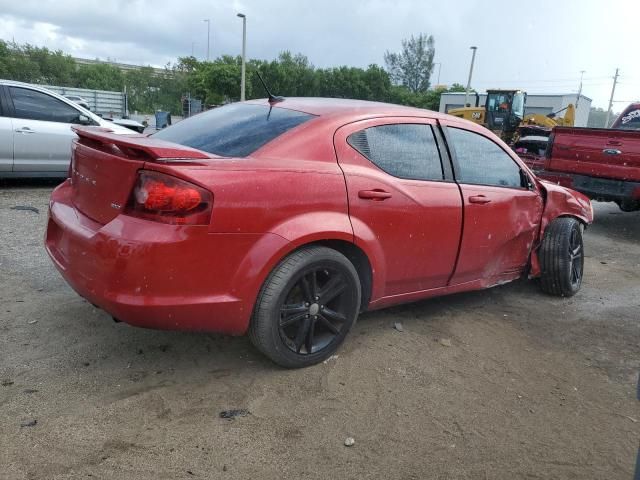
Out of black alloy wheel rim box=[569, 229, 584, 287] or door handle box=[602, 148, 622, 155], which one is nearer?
black alloy wheel rim box=[569, 229, 584, 287]

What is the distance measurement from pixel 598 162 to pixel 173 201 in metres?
6.80

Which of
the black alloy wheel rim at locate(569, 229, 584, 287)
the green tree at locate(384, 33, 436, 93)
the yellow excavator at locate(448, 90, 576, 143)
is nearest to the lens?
the black alloy wheel rim at locate(569, 229, 584, 287)

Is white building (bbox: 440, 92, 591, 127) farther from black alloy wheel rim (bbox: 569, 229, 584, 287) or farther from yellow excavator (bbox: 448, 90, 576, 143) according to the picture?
black alloy wheel rim (bbox: 569, 229, 584, 287)

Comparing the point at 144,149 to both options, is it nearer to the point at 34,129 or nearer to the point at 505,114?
the point at 34,129

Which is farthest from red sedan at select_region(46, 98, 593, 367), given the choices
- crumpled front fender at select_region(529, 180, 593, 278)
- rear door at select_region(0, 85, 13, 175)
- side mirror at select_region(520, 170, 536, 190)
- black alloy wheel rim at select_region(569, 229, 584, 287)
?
rear door at select_region(0, 85, 13, 175)

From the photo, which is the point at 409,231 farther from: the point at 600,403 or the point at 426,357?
the point at 600,403

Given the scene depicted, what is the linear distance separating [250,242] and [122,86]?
Answer: 72.1m

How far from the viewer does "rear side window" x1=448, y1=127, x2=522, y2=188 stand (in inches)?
146

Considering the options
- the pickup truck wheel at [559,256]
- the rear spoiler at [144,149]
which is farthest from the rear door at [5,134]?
the pickup truck wheel at [559,256]

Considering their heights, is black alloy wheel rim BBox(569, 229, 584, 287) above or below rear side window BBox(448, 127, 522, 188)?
below

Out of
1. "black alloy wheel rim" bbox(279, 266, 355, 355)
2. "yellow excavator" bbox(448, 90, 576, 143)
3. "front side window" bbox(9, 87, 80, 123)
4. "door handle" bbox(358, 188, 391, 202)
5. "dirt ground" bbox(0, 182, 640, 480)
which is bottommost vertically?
"dirt ground" bbox(0, 182, 640, 480)

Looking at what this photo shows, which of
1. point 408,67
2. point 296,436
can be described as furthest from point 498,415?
point 408,67

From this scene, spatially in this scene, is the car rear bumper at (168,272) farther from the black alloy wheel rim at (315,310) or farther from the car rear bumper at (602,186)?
the car rear bumper at (602,186)

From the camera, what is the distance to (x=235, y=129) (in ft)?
10.4
